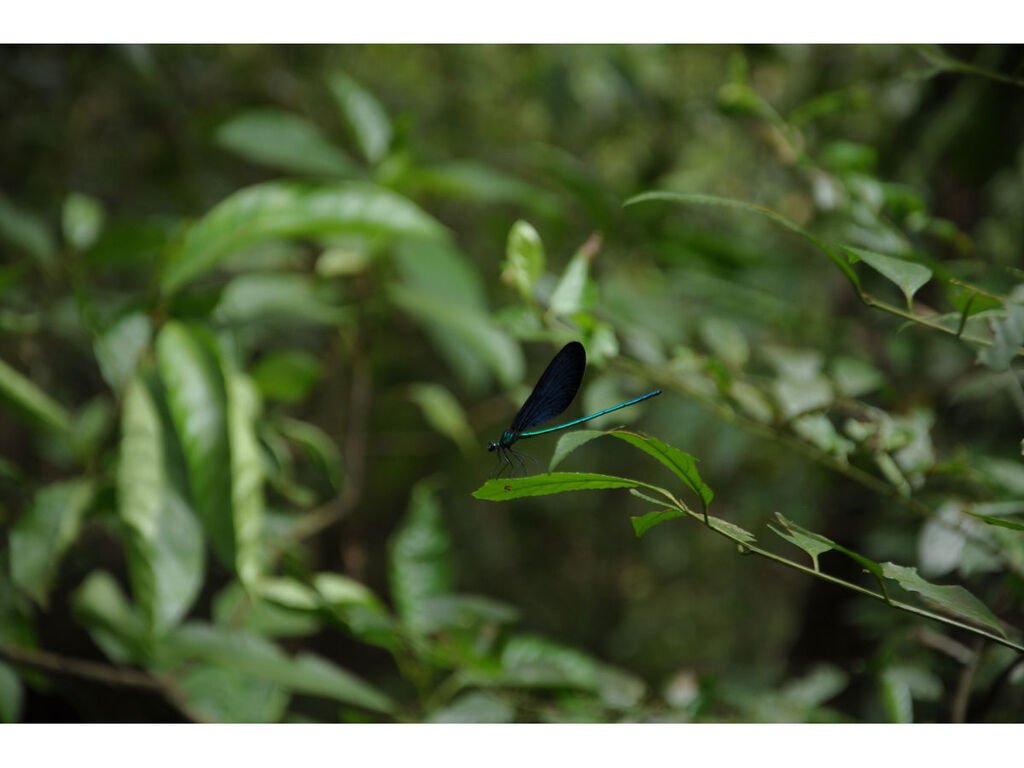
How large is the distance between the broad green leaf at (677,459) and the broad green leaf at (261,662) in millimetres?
492

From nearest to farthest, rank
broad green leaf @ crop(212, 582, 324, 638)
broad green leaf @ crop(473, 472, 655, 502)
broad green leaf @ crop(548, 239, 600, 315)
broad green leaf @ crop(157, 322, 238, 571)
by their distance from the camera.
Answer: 1. broad green leaf @ crop(473, 472, 655, 502)
2. broad green leaf @ crop(548, 239, 600, 315)
3. broad green leaf @ crop(157, 322, 238, 571)
4. broad green leaf @ crop(212, 582, 324, 638)

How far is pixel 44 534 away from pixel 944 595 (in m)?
0.74

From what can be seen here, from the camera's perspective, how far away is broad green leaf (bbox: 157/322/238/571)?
2.15 feet

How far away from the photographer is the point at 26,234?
95 centimetres

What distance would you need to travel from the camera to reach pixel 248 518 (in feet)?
2.19

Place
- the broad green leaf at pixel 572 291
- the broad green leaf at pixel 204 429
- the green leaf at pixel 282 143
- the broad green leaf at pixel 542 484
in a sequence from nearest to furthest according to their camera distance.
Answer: the broad green leaf at pixel 542 484 → the broad green leaf at pixel 572 291 → the broad green leaf at pixel 204 429 → the green leaf at pixel 282 143

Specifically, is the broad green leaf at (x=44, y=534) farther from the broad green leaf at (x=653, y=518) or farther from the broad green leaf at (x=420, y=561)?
the broad green leaf at (x=653, y=518)

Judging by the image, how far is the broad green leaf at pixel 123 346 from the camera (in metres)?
0.71

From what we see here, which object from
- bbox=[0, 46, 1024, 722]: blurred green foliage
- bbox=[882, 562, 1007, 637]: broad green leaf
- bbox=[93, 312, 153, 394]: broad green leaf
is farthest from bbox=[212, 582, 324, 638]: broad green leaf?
bbox=[882, 562, 1007, 637]: broad green leaf

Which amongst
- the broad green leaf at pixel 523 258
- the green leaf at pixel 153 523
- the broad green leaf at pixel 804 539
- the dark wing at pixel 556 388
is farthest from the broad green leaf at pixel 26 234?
the broad green leaf at pixel 804 539

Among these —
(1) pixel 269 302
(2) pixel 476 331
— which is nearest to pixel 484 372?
(2) pixel 476 331

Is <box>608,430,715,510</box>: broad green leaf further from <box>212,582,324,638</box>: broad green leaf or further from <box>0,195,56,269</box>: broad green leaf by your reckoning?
<box>0,195,56,269</box>: broad green leaf

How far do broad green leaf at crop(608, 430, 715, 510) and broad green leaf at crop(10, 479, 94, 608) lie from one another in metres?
0.60

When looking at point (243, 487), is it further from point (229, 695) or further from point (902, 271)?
point (902, 271)
